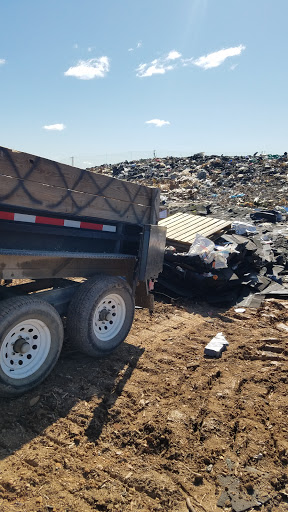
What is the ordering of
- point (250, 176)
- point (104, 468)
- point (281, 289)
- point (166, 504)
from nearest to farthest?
point (166, 504) < point (104, 468) < point (281, 289) < point (250, 176)

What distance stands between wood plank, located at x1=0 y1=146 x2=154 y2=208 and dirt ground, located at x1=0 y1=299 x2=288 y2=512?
192cm

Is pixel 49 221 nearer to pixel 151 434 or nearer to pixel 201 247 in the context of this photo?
pixel 151 434

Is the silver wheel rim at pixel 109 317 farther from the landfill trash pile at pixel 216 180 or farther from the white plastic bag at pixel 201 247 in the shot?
A: the landfill trash pile at pixel 216 180

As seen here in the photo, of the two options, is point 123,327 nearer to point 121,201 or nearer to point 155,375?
point 155,375

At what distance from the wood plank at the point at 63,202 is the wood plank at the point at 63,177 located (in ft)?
0.16

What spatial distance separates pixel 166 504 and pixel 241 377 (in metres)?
1.94

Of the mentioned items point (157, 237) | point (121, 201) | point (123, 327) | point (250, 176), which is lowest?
point (123, 327)

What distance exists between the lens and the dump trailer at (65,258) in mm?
3191

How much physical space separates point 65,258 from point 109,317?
0.97 meters

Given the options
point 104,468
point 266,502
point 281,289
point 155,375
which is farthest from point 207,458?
point 281,289

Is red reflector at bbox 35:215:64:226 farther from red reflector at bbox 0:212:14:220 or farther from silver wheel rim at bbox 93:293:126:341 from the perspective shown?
silver wheel rim at bbox 93:293:126:341

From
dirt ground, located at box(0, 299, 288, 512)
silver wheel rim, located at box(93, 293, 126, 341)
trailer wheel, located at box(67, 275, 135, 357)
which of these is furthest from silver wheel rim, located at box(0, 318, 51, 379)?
silver wheel rim, located at box(93, 293, 126, 341)

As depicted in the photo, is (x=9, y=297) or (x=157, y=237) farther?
(x=157, y=237)

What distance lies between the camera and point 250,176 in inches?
830
